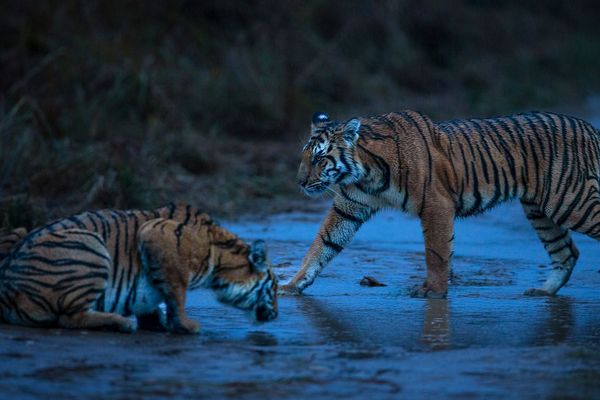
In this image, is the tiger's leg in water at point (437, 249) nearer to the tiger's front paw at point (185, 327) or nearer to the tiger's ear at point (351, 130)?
the tiger's ear at point (351, 130)

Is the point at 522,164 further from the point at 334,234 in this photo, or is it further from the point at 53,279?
the point at 53,279

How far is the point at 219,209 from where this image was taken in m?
11.1

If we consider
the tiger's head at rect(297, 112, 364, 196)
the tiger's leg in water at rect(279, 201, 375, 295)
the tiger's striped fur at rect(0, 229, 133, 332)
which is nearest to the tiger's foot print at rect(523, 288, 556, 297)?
the tiger's leg in water at rect(279, 201, 375, 295)

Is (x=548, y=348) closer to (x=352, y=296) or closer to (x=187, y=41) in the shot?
(x=352, y=296)

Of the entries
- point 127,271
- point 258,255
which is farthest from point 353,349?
point 127,271

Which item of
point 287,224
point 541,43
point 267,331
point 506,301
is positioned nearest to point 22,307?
point 267,331

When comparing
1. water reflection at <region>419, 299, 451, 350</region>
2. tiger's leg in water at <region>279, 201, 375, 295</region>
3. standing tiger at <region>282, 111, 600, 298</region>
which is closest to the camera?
water reflection at <region>419, 299, 451, 350</region>

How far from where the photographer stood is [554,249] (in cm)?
823

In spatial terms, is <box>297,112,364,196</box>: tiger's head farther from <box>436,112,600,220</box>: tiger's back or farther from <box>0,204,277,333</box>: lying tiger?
<box>0,204,277,333</box>: lying tiger

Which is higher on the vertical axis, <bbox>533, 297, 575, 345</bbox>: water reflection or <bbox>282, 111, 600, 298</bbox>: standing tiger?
<bbox>282, 111, 600, 298</bbox>: standing tiger

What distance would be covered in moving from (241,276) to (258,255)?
172 millimetres

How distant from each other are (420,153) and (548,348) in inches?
92.3

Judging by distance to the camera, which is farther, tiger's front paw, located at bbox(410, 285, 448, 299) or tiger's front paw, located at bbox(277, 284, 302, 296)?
tiger's front paw, located at bbox(277, 284, 302, 296)

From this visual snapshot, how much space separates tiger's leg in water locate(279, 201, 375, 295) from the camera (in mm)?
Result: 7906
